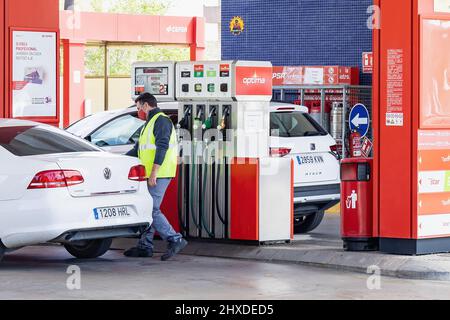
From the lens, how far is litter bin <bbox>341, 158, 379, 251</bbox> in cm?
1235

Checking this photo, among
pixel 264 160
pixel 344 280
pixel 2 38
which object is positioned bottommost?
pixel 344 280

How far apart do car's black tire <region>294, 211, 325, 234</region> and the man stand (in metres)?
3.14

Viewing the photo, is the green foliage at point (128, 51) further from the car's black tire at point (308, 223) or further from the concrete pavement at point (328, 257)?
the concrete pavement at point (328, 257)

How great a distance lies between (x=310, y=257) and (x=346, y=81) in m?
8.27

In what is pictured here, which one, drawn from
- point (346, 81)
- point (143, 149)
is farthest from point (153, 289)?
point (346, 81)

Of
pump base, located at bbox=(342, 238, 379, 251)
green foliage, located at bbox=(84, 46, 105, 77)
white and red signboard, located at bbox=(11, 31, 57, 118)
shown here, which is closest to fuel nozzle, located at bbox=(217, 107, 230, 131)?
pump base, located at bbox=(342, 238, 379, 251)

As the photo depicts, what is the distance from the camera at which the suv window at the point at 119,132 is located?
1469 cm

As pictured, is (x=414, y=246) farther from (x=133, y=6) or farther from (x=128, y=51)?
(x=133, y=6)

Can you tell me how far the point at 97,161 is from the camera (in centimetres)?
1127

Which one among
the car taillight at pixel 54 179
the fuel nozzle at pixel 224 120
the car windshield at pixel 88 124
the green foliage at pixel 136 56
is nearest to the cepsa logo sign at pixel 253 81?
the fuel nozzle at pixel 224 120

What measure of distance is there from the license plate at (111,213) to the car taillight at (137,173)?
33 cm

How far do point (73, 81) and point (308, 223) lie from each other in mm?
20589
